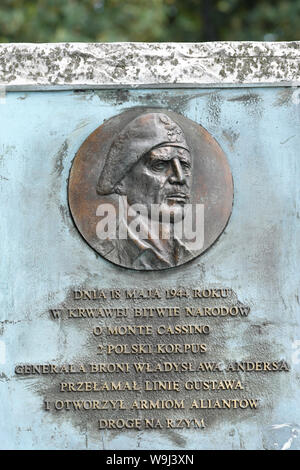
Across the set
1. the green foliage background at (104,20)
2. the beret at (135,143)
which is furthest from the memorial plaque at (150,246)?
the green foliage background at (104,20)

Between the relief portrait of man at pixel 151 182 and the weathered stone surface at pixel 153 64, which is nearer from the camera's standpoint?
the relief portrait of man at pixel 151 182

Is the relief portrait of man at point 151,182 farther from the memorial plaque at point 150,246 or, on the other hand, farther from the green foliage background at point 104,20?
the green foliage background at point 104,20

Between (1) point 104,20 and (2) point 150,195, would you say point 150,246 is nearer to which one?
(2) point 150,195

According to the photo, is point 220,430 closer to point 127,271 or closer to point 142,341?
point 142,341

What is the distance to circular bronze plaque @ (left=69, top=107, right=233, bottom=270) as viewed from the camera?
5898 millimetres

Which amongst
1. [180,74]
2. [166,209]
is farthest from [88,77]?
[166,209]

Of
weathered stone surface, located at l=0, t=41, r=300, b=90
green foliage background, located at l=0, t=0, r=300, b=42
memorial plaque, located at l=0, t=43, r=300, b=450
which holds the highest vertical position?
green foliage background, located at l=0, t=0, r=300, b=42

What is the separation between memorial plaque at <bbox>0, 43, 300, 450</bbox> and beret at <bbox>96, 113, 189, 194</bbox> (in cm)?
1

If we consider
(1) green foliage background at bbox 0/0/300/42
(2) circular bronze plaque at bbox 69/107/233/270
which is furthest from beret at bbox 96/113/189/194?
(1) green foliage background at bbox 0/0/300/42

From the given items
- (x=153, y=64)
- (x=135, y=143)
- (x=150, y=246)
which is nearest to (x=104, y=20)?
(x=153, y=64)

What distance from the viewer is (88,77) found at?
607 cm

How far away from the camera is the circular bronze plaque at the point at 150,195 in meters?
5.90

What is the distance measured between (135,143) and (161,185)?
A: 0.35 m

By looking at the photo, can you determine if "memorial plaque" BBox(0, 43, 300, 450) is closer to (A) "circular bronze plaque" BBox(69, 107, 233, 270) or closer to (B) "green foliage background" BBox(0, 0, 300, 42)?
(A) "circular bronze plaque" BBox(69, 107, 233, 270)
